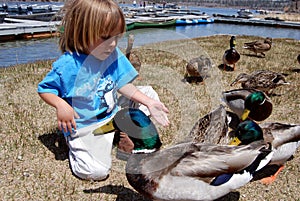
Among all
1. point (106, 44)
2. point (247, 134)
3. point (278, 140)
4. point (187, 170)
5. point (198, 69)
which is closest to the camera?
point (187, 170)

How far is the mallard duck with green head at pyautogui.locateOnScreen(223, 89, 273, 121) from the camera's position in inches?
148

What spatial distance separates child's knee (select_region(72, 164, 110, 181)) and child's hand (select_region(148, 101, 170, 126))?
78 cm

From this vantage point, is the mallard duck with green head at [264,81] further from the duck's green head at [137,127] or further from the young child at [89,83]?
the duck's green head at [137,127]

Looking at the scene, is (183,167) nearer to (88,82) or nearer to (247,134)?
(247,134)

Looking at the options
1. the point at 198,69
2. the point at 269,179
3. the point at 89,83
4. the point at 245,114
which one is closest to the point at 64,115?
the point at 89,83

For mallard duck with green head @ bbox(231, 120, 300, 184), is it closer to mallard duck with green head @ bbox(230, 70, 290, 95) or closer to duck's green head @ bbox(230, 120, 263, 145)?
duck's green head @ bbox(230, 120, 263, 145)

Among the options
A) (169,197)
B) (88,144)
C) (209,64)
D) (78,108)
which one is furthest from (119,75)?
(209,64)

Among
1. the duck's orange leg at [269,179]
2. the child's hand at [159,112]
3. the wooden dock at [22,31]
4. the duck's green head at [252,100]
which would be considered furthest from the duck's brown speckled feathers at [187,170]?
the wooden dock at [22,31]

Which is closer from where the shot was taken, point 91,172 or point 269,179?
point 91,172

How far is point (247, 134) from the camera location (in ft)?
8.56

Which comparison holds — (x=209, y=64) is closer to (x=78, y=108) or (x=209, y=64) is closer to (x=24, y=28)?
(x=78, y=108)

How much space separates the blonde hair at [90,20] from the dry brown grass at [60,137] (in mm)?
1200

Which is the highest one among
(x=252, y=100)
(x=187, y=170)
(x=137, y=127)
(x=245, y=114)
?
(x=137, y=127)

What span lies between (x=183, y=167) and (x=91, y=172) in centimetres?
95
